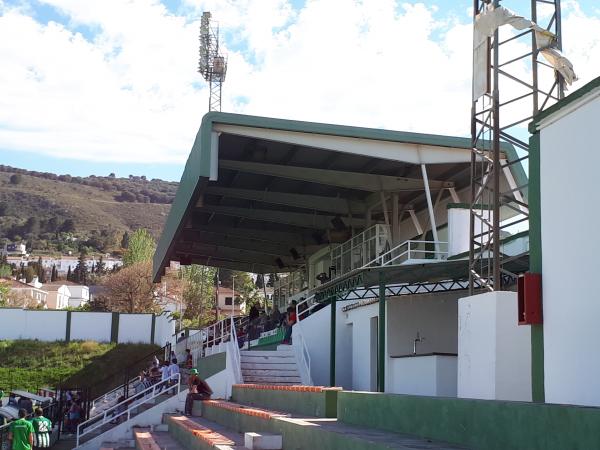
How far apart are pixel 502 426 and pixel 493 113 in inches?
309

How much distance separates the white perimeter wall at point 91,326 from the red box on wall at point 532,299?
38.9m

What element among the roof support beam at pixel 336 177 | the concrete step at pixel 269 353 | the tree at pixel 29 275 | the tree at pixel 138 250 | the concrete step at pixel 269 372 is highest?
the tree at pixel 29 275

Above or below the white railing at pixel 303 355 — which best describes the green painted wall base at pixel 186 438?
below

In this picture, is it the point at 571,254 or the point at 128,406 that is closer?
the point at 571,254

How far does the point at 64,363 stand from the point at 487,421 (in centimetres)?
3872

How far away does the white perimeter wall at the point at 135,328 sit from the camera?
46.5 meters

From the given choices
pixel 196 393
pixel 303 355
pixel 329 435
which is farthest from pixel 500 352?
pixel 303 355

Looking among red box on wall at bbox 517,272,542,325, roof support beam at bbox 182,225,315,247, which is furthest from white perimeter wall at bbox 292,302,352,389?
red box on wall at bbox 517,272,542,325

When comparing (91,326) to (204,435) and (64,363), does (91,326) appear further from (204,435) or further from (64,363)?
(204,435)

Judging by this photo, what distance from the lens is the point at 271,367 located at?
2302cm

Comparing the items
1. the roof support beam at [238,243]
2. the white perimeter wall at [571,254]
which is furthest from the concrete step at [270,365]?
the roof support beam at [238,243]

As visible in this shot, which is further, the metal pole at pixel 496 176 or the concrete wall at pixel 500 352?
the metal pole at pixel 496 176

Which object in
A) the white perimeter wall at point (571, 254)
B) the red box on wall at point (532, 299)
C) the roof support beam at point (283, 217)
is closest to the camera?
the white perimeter wall at point (571, 254)

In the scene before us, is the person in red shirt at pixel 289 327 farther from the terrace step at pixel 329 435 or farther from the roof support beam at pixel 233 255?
the roof support beam at pixel 233 255
